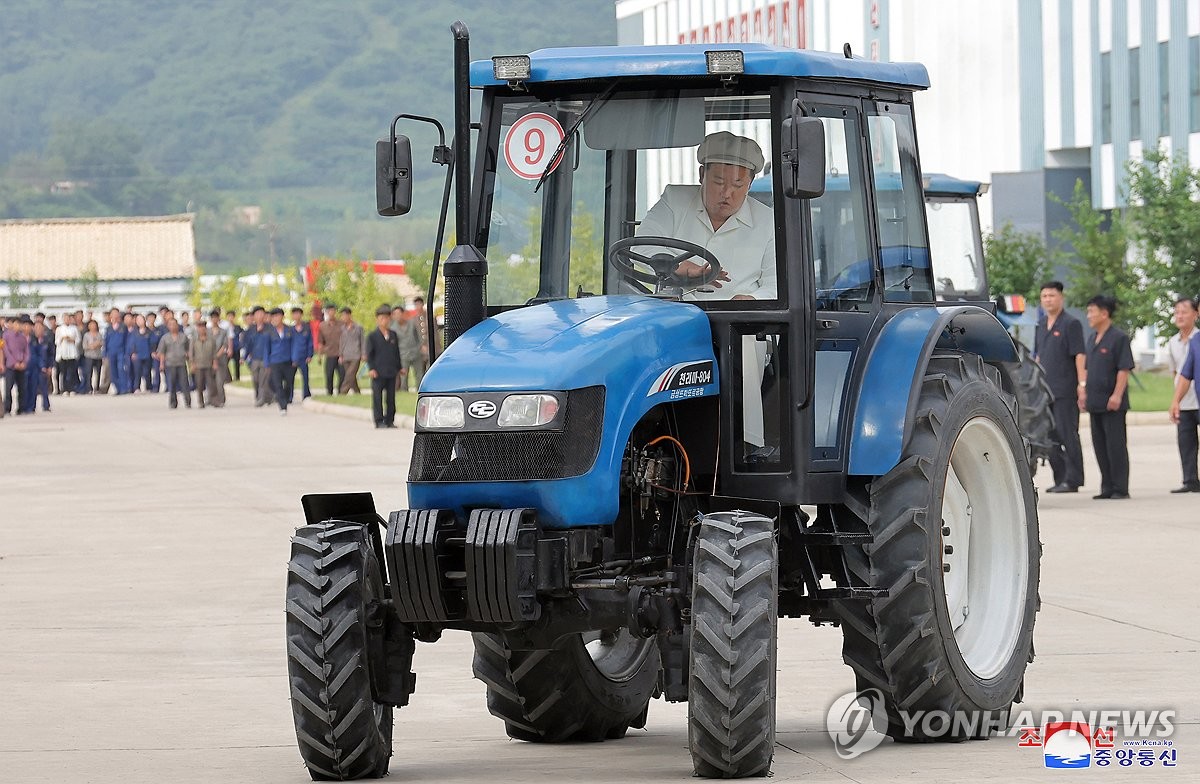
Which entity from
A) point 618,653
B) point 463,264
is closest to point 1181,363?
point 618,653

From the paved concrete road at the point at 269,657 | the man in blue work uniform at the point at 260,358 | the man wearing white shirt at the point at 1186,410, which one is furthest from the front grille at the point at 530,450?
the man in blue work uniform at the point at 260,358

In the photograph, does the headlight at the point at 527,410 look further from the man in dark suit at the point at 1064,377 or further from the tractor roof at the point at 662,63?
the man in dark suit at the point at 1064,377

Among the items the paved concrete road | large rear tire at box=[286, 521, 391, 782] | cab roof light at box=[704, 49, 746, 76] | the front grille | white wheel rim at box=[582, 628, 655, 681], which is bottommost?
the paved concrete road

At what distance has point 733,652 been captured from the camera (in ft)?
22.7

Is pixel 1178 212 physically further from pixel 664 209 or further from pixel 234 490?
pixel 664 209

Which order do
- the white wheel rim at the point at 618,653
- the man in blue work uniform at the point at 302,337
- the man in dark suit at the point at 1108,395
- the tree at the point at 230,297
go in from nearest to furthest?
the white wheel rim at the point at 618,653
the man in dark suit at the point at 1108,395
the man in blue work uniform at the point at 302,337
the tree at the point at 230,297

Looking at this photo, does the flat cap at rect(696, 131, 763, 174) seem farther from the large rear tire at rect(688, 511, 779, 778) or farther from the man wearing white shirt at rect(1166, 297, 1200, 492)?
the man wearing white shirt at rect(1166, 297, 1200, 492)

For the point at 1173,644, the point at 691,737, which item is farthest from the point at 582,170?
the point at 1173,644

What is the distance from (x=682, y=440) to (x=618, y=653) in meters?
1.59

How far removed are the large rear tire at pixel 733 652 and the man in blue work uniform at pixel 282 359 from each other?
34.1 metres

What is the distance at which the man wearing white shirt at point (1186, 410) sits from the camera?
Answer: 19672mm

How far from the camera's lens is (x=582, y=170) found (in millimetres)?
8203

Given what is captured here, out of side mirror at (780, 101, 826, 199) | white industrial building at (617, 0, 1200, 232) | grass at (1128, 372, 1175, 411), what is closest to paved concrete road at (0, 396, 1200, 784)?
side mirror at (780, 101, 826, 199)

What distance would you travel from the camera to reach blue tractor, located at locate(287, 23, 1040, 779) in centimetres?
700
